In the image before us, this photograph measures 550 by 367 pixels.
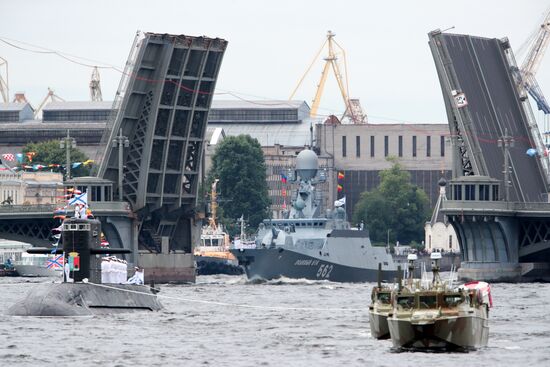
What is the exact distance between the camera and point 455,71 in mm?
87250

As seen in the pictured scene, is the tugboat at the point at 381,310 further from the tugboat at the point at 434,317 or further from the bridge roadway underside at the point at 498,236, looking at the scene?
the bridge roadway underside at the point at 498,236

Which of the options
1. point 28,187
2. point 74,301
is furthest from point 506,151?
point 28,187

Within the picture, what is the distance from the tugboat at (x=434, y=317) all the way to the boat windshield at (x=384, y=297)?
9.44ft

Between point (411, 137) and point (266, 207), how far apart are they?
38277mm

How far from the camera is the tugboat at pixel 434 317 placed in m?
42.0

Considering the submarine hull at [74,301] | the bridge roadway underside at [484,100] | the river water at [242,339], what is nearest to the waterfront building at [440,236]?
the bridge roadway underside at [484,100]

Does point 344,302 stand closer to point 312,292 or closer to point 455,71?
point 312,292

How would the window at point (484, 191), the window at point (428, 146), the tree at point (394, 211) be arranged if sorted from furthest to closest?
1. the window at point (428, 146)
2. the tree at point (394, 211)
3. the window at point (484, 191)

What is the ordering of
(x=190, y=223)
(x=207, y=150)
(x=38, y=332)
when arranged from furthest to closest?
(x=207, y=150) < (x=190, y=223) < (x=38, y=332)

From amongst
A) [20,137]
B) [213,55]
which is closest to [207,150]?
[20,137]

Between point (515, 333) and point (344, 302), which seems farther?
point (344, 302)

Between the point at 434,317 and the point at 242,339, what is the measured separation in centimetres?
848

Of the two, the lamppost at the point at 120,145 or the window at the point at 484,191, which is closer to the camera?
the lamppost at the point at 120,145

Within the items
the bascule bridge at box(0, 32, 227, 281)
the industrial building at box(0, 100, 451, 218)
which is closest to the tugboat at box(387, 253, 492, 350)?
the bascule bridge at box(0, 32, 227, 281)
